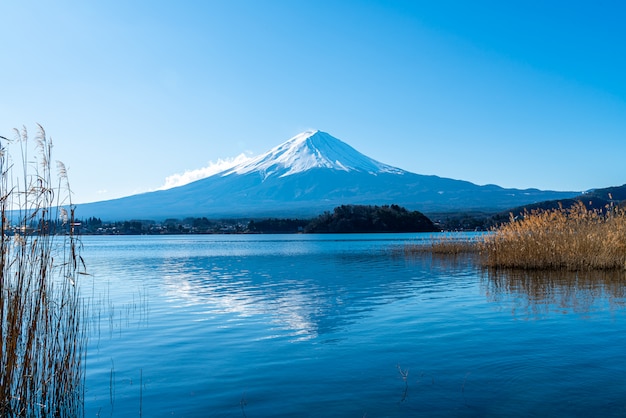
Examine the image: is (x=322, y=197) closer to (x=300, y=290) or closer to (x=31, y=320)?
Answer: (x=300, y=290)

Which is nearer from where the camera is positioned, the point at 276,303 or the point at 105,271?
the point at 276,303

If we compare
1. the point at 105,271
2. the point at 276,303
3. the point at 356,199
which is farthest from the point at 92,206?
the point at 276,303

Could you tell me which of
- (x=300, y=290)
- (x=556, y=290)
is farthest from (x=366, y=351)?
(x=300, y=290)

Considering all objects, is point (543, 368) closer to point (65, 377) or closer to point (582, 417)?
point (582, 417)

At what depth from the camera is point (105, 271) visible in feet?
80.0

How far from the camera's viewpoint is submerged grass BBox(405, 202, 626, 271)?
1716 cm

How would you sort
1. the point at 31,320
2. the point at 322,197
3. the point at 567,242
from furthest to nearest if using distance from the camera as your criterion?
the point at 322,197, the point at 567,242, the point at 31,320

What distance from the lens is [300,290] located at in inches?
643

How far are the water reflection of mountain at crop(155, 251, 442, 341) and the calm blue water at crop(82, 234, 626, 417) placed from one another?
9cm

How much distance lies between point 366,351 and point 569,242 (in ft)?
40.1

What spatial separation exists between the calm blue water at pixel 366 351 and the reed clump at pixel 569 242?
1366 mm

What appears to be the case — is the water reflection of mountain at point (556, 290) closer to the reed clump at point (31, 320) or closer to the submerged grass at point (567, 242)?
the submerged grass at point (567, 242)

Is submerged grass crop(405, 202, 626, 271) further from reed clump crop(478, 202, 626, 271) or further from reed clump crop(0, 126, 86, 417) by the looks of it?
reed clump crop(0, 126, 86, 417)

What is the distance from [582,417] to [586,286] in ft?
32.4
